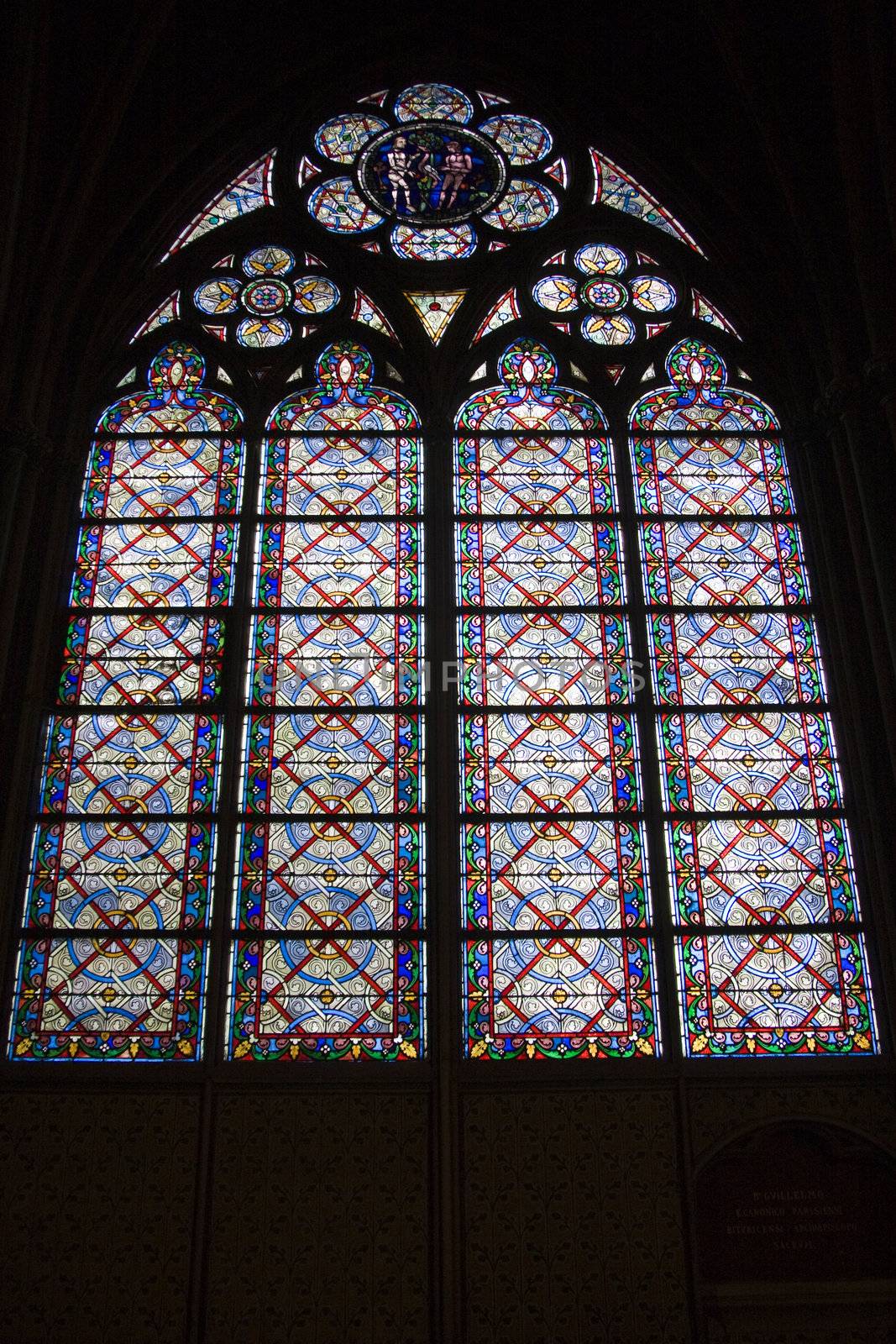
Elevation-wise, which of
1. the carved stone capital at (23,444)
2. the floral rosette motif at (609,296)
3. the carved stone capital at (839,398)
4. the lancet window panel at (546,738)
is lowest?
the lancet window panel at (546,738)

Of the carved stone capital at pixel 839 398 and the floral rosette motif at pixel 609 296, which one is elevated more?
the floral rosette motif at pixel 609 296

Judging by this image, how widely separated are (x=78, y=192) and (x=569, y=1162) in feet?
21.3

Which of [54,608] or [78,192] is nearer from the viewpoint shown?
[54,608]

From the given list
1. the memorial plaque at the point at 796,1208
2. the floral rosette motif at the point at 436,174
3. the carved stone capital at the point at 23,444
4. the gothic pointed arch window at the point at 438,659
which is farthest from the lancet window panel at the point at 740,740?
the carved stone capital at the point at 23,444

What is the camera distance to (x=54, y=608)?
27.6 ft

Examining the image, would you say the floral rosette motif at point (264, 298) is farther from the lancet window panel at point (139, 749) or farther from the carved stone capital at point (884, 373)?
→ the carved stone capital at point (884, 373)

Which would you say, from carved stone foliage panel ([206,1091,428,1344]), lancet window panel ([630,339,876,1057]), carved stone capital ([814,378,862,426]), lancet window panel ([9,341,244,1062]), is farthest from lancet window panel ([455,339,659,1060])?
→ lancet window panel ([9,341,244,1062])

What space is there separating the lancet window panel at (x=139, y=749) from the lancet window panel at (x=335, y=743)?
0.83 feet

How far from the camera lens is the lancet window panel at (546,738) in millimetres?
7336

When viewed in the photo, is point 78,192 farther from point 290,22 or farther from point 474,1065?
point 474,1065

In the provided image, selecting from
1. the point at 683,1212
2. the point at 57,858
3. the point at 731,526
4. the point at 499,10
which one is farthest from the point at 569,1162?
the point at 499,10

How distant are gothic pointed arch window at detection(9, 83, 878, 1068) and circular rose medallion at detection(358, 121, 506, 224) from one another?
0.03 m

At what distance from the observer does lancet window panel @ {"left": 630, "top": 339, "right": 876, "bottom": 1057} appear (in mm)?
7332

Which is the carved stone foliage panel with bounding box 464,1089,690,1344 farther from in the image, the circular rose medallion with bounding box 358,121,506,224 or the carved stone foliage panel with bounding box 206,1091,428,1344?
the circular rose medallion with bounding box 358,121,506,224
